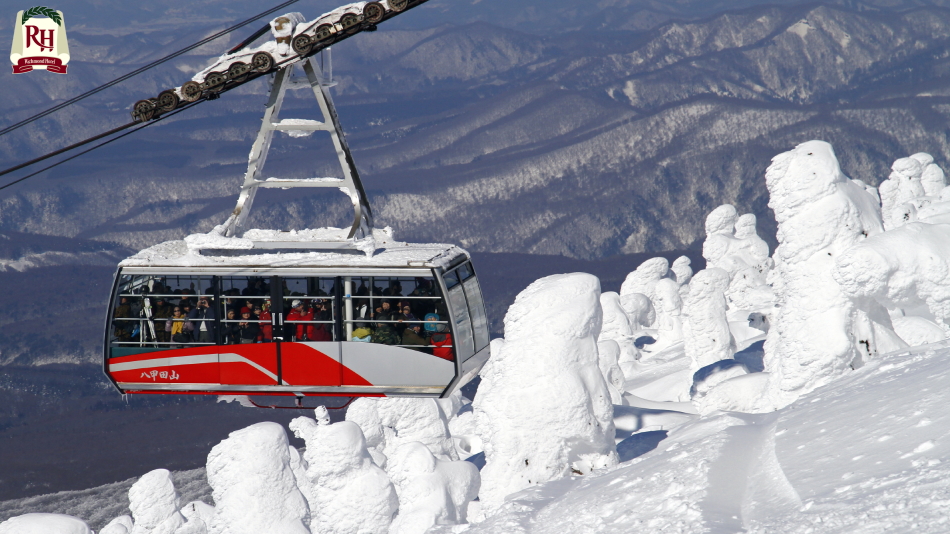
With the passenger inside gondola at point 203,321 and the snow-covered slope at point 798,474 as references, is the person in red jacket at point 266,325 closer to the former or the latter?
the passenger inside gondola at point 203,321

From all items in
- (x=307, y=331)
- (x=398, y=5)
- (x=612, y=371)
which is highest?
(x=398, y=5)

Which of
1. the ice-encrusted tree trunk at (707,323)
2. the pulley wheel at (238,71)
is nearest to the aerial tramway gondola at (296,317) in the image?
the pulley wheel at (238,71)

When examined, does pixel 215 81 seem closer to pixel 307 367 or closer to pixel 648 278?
pixel 307 367

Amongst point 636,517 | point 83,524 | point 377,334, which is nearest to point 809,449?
point 636,517

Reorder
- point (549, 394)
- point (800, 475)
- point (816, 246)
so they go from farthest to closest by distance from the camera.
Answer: point (816, 246) → point (549, 394) → point (800, 475)

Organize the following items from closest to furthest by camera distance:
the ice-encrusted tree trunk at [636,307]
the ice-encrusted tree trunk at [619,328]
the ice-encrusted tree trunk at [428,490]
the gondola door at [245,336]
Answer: the gondola door at [245,336], the ice-encrusted tree trunk at [428,490], the ice-encrusted tree trunk at [619,328], the ice-encrusted tree trunk at [636,307]

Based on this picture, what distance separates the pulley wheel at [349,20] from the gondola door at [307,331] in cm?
464

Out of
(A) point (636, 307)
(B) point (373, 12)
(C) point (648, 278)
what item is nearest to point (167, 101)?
(B) point (373, 12)

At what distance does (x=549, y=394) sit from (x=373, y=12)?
39.1 ft

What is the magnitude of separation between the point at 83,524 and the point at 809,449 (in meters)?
21.3

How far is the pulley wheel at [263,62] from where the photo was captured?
16750mm

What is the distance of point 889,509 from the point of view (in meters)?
12.2

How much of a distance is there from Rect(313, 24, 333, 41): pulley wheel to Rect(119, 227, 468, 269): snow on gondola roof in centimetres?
380

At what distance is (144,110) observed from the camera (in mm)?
17562
